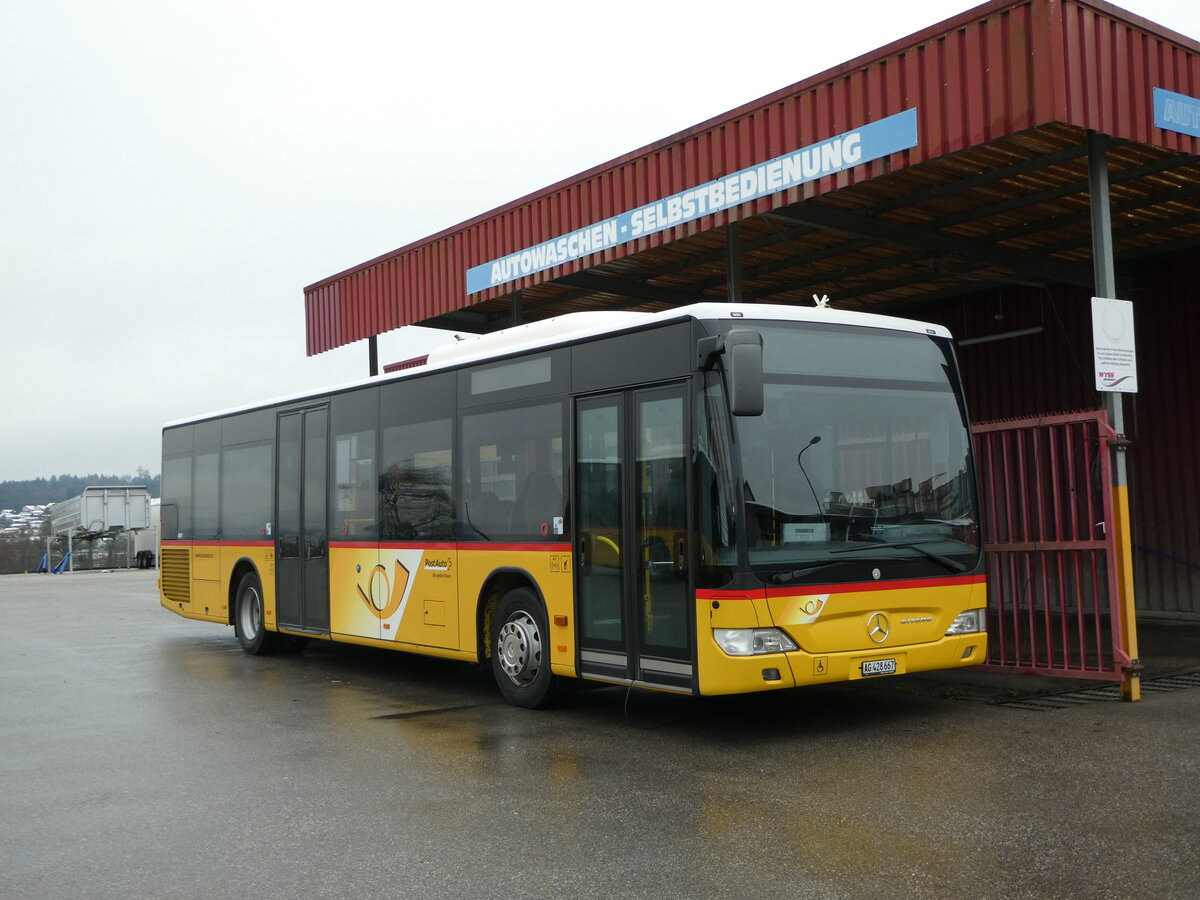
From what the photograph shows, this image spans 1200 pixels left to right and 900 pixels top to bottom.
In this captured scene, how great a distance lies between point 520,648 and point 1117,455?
4882 millimetres

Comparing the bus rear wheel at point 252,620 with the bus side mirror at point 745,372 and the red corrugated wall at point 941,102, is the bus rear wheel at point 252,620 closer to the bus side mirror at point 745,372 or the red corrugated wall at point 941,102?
the red corrugated wall at point 941,102

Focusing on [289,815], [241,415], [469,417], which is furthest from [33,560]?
[289,815]

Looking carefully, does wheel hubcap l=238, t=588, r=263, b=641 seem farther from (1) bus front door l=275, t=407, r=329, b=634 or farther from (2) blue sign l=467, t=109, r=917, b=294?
(2) blue sign l=467, t=109, r=917, b=294

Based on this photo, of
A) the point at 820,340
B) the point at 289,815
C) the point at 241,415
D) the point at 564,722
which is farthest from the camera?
the point at 241,415

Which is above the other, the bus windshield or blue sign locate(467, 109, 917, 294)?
blue sign locate(467, 109, 917, 294)

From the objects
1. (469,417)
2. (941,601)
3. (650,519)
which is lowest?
(941,601)

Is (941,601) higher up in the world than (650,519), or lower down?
lower down

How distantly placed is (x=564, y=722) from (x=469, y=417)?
2.77 meters

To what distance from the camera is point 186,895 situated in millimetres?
5012

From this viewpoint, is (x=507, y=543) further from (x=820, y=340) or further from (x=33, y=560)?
(x=33, y=560)

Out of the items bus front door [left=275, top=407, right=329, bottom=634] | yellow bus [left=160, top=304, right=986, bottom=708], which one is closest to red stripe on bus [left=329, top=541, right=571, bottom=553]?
yellow bus [left=160, top=304, right=986, bottom=708]

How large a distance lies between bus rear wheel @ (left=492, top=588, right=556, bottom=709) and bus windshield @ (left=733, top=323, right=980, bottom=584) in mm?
2315

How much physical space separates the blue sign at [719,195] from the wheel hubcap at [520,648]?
4.88 m

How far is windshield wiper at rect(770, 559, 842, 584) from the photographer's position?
25.2 ft
